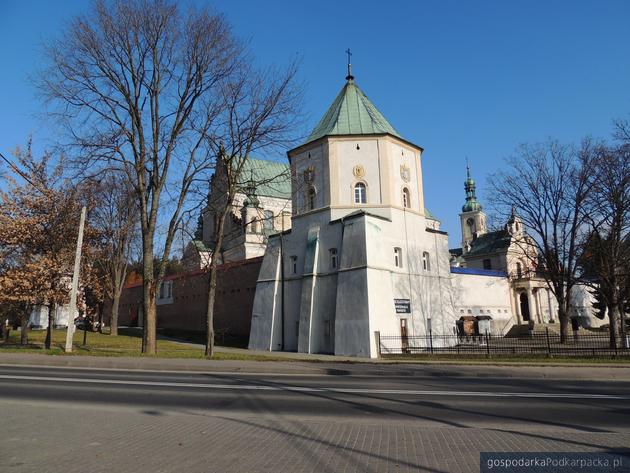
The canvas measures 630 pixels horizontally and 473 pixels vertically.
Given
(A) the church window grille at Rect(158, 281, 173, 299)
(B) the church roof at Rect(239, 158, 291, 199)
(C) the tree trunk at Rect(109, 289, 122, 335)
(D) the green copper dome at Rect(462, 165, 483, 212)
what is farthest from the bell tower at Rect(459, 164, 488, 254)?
(C) the tree trunk at Rect(109, 289, 122, 335)

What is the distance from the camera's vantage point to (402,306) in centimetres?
2934

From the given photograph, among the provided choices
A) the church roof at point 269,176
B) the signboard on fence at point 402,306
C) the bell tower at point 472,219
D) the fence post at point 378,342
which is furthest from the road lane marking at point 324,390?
the bell tower at point 472,219

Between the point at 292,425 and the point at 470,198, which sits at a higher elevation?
the point at 470,198

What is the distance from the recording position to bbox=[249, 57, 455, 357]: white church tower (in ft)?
90.1

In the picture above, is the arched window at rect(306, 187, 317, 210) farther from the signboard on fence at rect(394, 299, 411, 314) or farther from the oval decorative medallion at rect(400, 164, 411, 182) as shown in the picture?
the signboard on fence at rect(394, 299, 411, 314)

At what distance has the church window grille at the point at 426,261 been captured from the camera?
105ft

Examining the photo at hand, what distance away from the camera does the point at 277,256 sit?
33219 millimetres

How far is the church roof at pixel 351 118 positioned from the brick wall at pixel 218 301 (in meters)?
11.8

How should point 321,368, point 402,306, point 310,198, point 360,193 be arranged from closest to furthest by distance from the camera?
point 321,368, point 402,306, point 360,193, point 310,198

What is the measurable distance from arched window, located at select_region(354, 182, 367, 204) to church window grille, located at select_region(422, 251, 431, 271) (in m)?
5.72

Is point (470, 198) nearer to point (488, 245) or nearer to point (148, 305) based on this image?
point (488, 245)

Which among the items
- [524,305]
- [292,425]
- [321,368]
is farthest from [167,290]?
[292,425]

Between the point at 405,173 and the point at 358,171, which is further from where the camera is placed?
the point at 405,173

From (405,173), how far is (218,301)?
2052 cm
